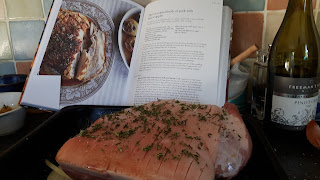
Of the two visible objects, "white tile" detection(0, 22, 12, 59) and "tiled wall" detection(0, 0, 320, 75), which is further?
"white tile" detection(0, 22, 12, 59)

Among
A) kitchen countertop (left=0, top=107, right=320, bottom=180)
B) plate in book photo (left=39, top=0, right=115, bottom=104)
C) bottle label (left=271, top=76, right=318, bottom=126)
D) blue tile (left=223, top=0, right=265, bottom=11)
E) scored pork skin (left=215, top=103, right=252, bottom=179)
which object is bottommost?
kitchen countertop (left=0, top=107, right=320, bottom=180)

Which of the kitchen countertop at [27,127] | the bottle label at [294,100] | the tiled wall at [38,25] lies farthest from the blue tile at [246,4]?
the kitchen countertop at [27,127]

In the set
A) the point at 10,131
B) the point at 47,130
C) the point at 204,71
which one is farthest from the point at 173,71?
the point at 10,131

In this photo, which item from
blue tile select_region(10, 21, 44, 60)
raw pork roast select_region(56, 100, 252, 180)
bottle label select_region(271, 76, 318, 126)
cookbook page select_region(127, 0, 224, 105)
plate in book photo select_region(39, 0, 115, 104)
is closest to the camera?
Answer: raw pork roast select_region(56, 100, 252, 180)

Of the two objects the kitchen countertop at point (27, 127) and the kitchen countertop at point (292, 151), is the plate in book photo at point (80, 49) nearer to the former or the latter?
the kitchen countertop at point (27, 127)

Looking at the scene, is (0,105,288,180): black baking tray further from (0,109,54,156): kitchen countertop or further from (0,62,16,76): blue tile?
(0,62,16,76): blue tile

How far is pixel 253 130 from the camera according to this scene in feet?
1.93

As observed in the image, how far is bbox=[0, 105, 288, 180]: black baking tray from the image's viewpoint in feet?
1.58

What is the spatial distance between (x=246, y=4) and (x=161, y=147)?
624mm

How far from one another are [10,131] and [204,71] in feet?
2.03

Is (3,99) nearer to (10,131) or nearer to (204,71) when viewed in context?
(10,131)

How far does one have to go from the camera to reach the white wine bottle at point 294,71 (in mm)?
631

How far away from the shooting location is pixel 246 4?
0.85 m

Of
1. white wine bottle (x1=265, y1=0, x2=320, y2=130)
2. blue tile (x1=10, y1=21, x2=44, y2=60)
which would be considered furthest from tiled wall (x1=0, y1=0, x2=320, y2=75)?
white wine bottle (x1=265, y1=0, x2=320, y2=130)
